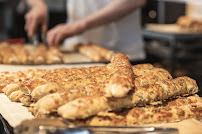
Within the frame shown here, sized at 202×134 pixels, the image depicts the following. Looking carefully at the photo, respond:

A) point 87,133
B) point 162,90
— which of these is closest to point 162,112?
point 162,90

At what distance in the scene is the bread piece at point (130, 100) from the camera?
1031 mm

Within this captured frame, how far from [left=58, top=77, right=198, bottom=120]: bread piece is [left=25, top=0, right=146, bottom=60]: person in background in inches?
76.9

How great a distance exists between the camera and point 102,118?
1091 mm

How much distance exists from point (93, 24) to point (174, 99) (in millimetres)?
2007

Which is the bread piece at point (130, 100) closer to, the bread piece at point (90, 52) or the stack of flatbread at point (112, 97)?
the stack of flatbread at point (112, 97)

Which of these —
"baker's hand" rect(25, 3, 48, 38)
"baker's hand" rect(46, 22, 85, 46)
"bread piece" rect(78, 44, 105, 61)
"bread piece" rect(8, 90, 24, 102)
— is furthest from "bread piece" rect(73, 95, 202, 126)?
"baker's hand" rect(25, 3, 48, 38)

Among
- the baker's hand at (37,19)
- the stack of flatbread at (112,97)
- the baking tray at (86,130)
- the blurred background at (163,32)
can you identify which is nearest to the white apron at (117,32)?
the baker's hand at (37,19)

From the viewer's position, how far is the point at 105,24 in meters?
3.42

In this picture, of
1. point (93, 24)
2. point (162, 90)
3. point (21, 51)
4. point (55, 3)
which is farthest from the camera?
point (55, 3)

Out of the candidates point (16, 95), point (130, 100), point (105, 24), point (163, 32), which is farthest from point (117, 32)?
point (130, 100)

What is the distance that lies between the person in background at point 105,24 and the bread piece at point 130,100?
195cm

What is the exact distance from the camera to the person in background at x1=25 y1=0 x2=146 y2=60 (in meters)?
3.21

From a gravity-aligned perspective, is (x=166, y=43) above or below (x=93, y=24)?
below

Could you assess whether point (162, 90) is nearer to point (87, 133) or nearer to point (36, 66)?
point (87, 133)
